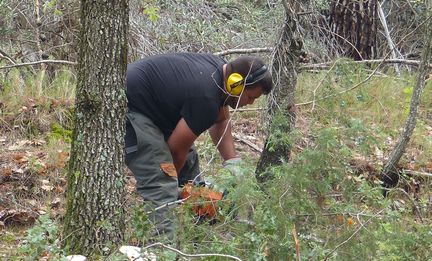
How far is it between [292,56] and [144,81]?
1.21m

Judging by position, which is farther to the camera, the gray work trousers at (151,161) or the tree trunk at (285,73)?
the tree trunk at (285,73)

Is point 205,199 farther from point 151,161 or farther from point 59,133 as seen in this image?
point 59,133

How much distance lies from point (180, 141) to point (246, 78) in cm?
65

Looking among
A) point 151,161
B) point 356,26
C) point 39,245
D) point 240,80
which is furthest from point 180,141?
point 356,26

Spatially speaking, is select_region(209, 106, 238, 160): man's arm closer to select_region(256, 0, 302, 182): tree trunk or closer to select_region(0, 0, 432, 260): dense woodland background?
select_region(0, 0, 432, 260): dense woodland background

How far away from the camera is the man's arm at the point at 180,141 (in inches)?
203

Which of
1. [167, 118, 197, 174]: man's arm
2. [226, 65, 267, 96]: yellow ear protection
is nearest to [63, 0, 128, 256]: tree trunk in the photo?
[167, 118, 197, 174]: man's arm

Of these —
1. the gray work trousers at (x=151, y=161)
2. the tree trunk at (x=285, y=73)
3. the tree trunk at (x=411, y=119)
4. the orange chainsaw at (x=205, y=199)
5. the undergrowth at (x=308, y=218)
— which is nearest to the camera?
the undergrowth at (x=308, y=218)

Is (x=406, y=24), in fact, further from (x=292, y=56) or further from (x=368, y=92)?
(x=292, y=56)

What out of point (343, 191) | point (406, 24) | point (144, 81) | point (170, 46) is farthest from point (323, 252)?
point (406, 24)

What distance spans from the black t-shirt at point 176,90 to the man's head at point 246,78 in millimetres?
94

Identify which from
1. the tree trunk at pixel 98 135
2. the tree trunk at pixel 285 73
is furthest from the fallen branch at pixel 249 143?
the tree trunk at pixel 98 135

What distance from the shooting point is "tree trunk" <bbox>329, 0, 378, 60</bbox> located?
33.2 feet

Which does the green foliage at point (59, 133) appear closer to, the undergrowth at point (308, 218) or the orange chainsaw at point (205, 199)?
the undergrowth at point (308, 218)
